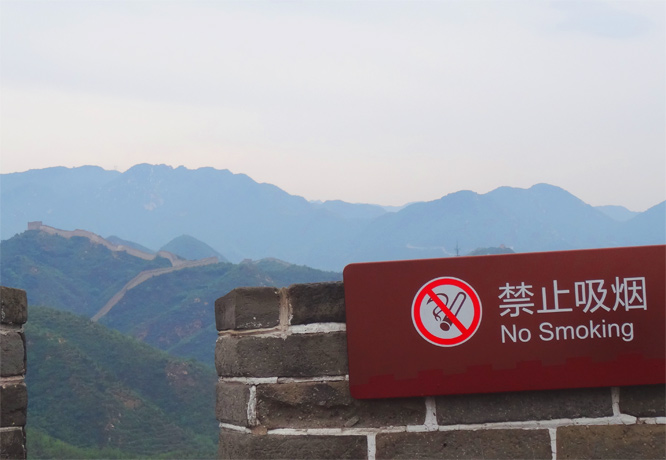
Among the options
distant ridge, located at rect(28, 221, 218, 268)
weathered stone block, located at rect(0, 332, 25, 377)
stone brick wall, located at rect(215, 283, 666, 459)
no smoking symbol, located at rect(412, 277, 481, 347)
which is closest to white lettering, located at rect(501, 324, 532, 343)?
no smoking symbol, located at rect(412, 277, 481, 347)

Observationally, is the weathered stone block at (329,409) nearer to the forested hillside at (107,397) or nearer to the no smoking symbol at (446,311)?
the no smoking symbol at (446,311)

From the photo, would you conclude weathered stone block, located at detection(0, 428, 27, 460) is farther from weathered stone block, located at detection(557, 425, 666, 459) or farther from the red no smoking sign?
weathered stone block, located at detection(557, 425, 666, 459)

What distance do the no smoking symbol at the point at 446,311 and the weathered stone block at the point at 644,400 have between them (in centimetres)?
66

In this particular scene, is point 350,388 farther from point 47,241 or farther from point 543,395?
point 47,241

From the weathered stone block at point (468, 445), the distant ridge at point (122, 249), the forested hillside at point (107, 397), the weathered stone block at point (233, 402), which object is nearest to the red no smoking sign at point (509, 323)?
the weathered stone block at point (468, 445)

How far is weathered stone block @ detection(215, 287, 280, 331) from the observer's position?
11.9 feet

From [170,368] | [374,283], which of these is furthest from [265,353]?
[170,368]

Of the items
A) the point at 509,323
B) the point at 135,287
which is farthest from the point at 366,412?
the point at 135,287

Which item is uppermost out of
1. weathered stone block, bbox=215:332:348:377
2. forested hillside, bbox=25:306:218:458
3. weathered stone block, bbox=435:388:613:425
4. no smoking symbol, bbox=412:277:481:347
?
no smoking symbol, bbox=412:277:481:347

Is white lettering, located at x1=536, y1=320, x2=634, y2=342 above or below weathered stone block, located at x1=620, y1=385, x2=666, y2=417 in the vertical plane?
above

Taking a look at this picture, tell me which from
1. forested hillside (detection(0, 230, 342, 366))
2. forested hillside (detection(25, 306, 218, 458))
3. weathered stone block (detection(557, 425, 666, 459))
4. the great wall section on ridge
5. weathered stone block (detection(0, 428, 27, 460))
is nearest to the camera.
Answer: weathered stone block (detection(557, 425, 666, 459))

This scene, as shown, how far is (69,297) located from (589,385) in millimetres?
81846

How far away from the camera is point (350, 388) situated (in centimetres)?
356

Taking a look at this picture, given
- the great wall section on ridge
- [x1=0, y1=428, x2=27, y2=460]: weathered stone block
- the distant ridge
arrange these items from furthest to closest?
the distant ridge → the great wall section on ridge → [x1=0, y1=428, x2=27, y2=460]: weathered stone block
